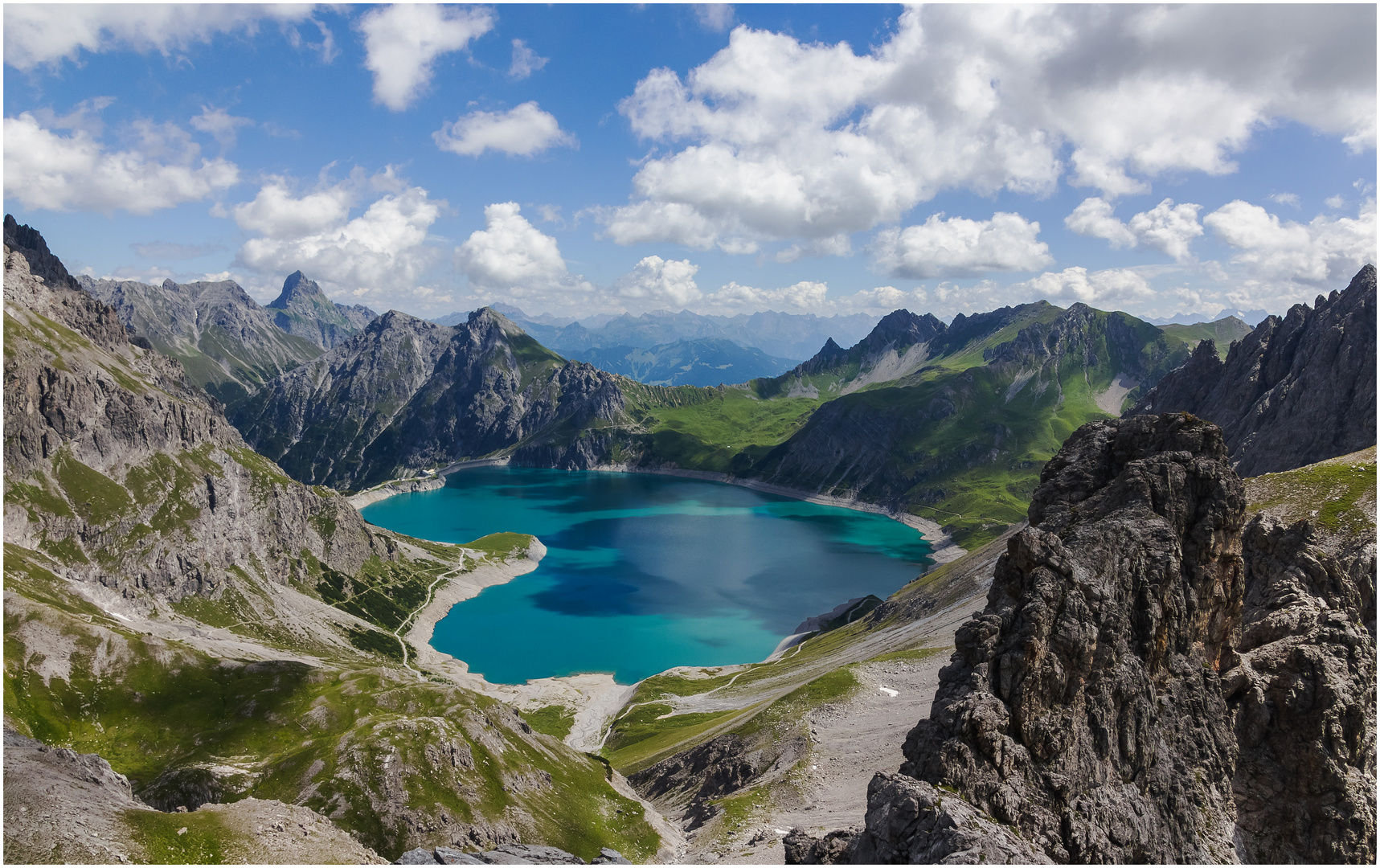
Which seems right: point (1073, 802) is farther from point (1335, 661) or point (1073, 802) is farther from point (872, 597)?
point (872, 597)

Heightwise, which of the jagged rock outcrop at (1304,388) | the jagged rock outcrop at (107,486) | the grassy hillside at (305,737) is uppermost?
the jagged rock outcrop at (1304,388)

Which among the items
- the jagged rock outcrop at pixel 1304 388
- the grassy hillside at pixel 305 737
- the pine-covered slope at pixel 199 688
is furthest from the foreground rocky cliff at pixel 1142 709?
the jagged rock outcrop at pixel 1304 388

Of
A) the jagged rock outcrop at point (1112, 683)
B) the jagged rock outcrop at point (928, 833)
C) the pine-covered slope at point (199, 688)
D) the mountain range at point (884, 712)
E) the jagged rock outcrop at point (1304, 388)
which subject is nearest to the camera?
the jagged rock outcrop at point (928, 833)

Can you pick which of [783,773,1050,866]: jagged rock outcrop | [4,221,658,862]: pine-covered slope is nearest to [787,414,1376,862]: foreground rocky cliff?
[783,773,1050,866]: jagged rock outcrop

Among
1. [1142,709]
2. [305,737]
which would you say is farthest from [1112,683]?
[305,737]

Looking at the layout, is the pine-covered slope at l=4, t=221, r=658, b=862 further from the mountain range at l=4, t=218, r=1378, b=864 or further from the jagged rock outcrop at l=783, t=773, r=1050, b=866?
the jagged rock outcrop at l=783, t=773, r=1050, b=866

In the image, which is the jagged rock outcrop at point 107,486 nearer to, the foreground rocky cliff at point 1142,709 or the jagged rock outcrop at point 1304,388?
the foreground rocky cliff at point 1142,709
